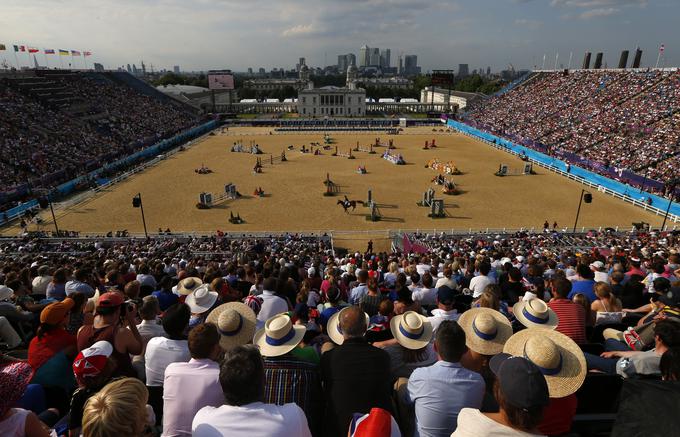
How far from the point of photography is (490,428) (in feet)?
9.31

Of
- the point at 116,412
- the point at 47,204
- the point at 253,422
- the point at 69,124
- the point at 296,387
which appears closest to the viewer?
the point at 116,412

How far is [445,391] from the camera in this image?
12.1ft

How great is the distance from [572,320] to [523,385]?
3919 millimetres

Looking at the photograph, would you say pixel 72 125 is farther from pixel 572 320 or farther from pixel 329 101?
pixel 329 101

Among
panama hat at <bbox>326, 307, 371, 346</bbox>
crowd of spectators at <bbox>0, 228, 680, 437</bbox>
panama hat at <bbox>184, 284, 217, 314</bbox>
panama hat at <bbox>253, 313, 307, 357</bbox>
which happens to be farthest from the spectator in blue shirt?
panama hat at <bbox>184, 284, 217, 314</bbox>

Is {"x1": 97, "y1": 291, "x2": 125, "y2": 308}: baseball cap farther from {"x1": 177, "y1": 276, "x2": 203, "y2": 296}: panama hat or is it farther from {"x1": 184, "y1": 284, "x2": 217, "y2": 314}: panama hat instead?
{"x1": 177, "y1": 276, "x2": 203, "y2": 296}: panama hat

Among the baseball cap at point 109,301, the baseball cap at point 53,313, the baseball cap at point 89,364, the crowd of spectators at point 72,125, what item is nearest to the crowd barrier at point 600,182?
the baseball cap at point 109,301

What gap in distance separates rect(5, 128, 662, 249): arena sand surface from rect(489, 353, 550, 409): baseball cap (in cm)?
2201

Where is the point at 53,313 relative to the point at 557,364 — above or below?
below

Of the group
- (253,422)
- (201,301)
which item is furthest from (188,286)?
(253,422)

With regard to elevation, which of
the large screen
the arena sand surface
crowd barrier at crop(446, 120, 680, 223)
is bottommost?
the arena sand surface

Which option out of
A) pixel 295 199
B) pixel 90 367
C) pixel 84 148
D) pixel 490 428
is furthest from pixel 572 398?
pixel 84 148

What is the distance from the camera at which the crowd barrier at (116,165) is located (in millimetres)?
30078

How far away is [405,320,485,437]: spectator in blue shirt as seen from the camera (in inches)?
144
